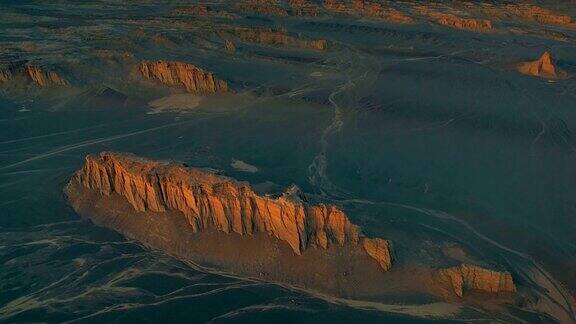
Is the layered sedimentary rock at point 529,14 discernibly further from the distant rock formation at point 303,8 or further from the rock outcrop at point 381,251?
the rock outcrop at point 381,251

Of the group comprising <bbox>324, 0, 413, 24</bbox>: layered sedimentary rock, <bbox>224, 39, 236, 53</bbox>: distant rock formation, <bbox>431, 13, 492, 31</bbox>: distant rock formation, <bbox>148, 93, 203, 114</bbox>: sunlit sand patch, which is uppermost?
<bbox>324, 0, 413, 24</bbox>: layered sedimentary rock

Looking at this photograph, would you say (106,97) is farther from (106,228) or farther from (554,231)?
(554,231)

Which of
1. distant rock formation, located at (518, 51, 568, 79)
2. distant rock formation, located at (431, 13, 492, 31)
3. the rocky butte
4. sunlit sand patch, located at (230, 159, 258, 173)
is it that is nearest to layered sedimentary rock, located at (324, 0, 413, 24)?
distant rock formation, located at (431, 13, 492, 31)

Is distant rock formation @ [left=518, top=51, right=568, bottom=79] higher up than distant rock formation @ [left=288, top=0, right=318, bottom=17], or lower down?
lower down

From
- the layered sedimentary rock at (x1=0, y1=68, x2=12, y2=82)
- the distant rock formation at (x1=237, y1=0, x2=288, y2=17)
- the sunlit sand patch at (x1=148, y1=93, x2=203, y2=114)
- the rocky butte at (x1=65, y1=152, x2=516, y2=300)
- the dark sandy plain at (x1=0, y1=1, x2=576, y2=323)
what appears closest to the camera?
the dark sandy plain at (x1=0, y1=1, x2=576, y2=323)

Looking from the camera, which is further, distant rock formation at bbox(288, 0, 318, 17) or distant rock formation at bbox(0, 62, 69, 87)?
distant rock formation at bbox(288, 0, 318, 17)

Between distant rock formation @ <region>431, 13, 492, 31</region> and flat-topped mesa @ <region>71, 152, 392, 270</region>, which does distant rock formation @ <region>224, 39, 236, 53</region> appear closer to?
distant rock formation @ <region>431, 13, 492, 31</region>

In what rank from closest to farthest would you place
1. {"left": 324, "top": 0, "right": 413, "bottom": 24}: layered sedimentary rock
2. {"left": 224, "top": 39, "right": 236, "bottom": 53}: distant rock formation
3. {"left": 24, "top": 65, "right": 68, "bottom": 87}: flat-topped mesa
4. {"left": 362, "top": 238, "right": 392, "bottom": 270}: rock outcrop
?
{"left": 362, "top": 238, "right": 392, "bottom": 270}: rock outcrop → {"left": 24, "top": 65, "right": 68, "bottom": 87}: flat-topped mesa → {"left": 224, "top": 39, "right": 236, "bottom": 53}: distant rock formation → {"left": 324, "top": 0, "right": 413, "bottom": 24}: layered sedimentary rock
